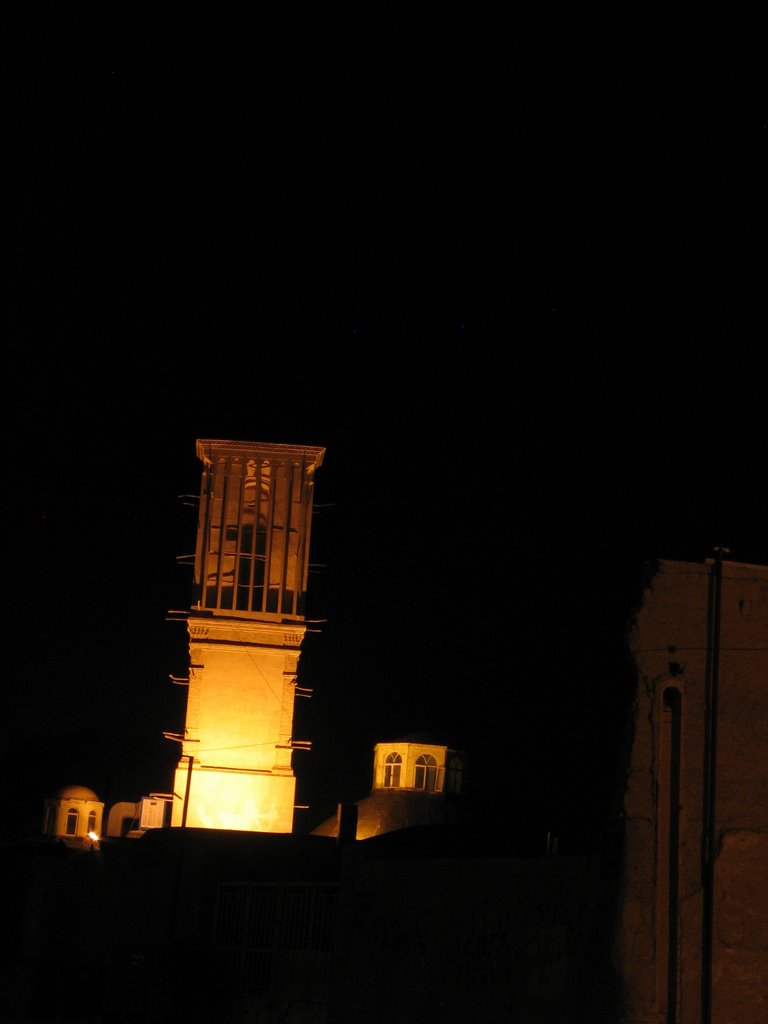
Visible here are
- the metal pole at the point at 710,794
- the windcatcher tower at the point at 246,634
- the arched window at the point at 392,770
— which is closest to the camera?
the metal pole at the point at 710,794

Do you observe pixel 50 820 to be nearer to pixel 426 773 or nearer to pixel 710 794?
pixel 426 773

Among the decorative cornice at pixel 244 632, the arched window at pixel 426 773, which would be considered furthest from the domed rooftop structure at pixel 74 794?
the arched window at pixel 426 773

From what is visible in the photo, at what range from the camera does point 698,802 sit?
50.8 feet

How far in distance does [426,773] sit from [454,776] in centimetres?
128

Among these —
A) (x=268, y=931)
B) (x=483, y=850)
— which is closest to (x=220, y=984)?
(x=268, y=931)

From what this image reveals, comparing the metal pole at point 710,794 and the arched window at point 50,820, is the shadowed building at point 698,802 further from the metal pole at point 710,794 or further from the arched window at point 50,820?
the arched window at point 50,820

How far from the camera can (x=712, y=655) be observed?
15.8 m

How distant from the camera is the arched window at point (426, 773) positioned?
52.2m

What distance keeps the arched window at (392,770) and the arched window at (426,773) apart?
651 millimetres

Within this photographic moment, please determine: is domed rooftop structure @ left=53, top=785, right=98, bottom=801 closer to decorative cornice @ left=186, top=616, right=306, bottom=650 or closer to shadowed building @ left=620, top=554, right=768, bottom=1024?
decorative cornice @ left=186, top=616, right=306, bottom=650

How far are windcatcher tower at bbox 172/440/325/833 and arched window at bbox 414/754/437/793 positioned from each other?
5564mm

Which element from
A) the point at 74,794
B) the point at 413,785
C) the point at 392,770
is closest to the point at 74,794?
the point at 74,794

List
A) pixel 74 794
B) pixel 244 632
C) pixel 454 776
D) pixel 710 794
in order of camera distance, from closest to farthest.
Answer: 1. pixel 710 794
2. pixel 244 632
3. pixel 454 776
4. pixel 74 794

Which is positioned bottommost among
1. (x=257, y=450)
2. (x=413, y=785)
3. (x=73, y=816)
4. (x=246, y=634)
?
(x=73, y=816)
